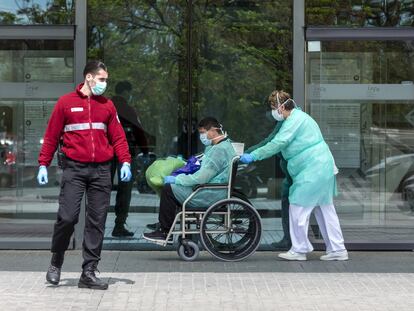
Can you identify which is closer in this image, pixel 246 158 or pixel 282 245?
pixel 246 158

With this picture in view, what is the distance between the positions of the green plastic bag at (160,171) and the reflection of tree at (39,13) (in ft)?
6.37

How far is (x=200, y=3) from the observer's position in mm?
9719

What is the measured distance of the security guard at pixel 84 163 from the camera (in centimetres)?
685

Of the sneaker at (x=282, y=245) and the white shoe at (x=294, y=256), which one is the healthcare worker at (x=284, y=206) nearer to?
the sneaker at (x=282, y=245)

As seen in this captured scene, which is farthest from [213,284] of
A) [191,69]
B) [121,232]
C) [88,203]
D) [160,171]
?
[191,69]

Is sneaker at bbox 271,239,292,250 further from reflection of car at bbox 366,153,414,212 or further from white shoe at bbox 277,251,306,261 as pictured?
reflection of car at bbox 366,153,414,212

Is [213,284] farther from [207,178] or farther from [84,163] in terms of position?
[84,163]

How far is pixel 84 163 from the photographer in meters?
6.88

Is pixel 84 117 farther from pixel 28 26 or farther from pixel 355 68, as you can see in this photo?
pixel 355 68

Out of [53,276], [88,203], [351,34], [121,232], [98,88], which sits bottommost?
[53,276]

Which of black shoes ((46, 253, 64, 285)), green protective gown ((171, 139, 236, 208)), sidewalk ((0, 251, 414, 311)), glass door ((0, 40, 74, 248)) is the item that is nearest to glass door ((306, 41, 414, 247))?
sidewalk ((0, 251, 414, 311))

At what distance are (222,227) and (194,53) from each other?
96.6 inches

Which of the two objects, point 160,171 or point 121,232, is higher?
point 160,171

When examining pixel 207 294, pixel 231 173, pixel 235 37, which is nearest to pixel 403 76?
pixel 235 37
